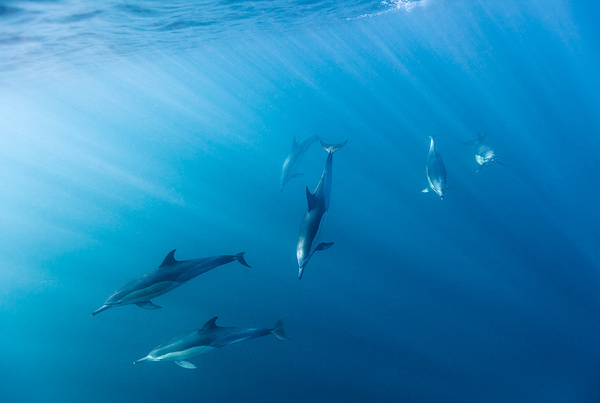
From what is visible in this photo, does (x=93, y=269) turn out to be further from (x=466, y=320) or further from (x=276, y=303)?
(x=466, y=320)

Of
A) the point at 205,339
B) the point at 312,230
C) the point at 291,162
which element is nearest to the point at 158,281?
the point at 205,339

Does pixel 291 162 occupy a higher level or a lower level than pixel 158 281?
higher

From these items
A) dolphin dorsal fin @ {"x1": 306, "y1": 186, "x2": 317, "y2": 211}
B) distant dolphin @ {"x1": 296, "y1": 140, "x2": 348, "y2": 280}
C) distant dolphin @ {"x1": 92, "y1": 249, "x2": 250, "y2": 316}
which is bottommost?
distant dolphin @ {"x1": 92, "y1": 249, "x2": 250, "y2": 316}

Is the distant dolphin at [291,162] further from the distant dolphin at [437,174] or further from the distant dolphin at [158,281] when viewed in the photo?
the distant dolphin at [158,281]

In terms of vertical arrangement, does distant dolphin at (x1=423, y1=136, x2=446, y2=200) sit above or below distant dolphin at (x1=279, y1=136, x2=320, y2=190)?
below

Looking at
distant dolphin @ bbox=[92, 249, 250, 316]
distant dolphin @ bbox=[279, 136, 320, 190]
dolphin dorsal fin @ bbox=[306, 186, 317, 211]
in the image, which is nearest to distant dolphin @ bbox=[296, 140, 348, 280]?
dolphin dorsal fin @ bbox=[306, 186, 317, 211]

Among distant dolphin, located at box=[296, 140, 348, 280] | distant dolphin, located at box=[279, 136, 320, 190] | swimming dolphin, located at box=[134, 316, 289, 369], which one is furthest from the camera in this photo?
distant dolphin, located at box=[279, 136, 320, 190]

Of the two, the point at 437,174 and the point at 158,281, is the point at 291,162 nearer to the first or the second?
the point at 437,174

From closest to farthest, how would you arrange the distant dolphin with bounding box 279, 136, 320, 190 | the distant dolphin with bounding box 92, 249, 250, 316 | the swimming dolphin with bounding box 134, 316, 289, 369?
1. the distant dolphin with bounding box 92, 249, 250, 316
2. the swimming dolphin with bounding box 134, 316, 289, 369
3. the distant dolphin with bounding box 279, 136, 320, 190

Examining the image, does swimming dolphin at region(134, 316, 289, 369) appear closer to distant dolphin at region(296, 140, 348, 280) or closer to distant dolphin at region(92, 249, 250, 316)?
distant dolphin at region(92, 249, 250, 316)

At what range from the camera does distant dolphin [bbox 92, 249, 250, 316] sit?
14.8 feet

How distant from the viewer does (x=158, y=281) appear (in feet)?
14.9

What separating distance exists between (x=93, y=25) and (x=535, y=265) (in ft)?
63.1

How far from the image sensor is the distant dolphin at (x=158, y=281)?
452cm
